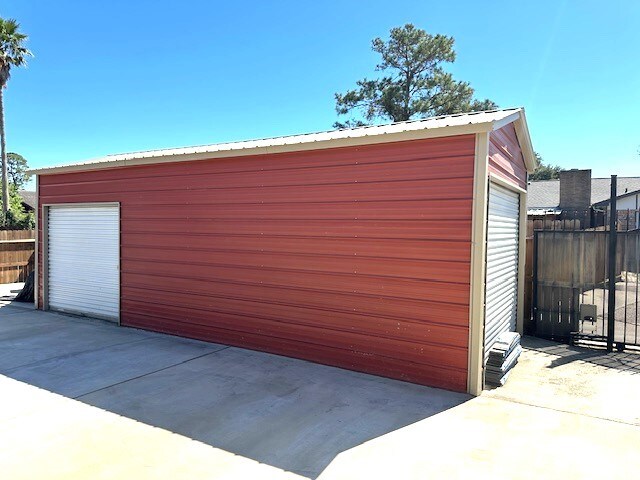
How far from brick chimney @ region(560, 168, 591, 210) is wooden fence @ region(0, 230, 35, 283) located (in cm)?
2094

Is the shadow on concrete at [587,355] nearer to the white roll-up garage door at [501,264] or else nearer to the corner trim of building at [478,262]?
the white roll-up garage door at [501,264]

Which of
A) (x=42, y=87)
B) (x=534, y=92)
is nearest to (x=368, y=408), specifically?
(x=534, y=92)

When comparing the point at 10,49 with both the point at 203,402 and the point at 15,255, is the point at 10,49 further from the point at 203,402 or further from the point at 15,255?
the point at 203,402

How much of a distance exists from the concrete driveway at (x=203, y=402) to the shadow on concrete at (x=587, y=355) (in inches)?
89.9

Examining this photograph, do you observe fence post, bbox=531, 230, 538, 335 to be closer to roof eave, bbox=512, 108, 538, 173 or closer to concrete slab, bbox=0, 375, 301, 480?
roof eave, bbox=512, 108, 538, 173

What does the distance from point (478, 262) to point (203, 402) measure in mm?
2918

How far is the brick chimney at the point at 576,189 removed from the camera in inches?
752

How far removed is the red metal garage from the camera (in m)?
4.25

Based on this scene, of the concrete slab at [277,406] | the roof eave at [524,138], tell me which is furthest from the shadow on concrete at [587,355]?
the roof eave at [524,138]

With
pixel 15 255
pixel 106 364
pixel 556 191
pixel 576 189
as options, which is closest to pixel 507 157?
pixel 106 364

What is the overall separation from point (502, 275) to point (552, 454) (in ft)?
8.78

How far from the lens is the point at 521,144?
6188mm

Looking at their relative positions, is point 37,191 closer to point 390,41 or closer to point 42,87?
point 42,87

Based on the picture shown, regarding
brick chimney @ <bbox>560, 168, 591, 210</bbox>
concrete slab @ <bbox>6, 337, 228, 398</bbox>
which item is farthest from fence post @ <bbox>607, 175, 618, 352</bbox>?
brick chimney @ <bbox>560, 168, 591, 210</bbox>
